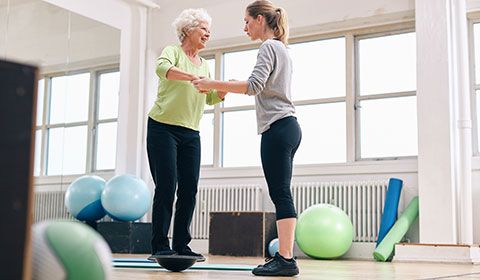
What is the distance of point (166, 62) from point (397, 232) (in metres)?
3.01

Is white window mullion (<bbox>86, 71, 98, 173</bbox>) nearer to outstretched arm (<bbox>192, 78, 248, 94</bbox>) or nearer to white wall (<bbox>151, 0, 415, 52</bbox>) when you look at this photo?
white wall (<bbox>151, 0, 415, 52</bbox>)

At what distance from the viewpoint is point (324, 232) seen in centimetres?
523

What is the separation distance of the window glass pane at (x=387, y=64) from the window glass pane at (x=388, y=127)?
13 centimetres

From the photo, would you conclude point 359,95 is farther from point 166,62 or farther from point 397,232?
point 166,62

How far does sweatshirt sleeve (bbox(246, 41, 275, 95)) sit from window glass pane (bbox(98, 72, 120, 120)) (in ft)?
15.9

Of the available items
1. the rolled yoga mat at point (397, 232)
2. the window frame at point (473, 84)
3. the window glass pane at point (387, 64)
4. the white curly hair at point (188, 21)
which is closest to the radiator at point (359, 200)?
the rolled yoga mat at point (397, 232)

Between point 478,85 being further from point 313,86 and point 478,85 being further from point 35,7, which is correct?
point 35,7

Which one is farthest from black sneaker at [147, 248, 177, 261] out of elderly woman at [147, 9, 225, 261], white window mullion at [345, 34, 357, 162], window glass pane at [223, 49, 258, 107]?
window glass pane at [223, 49, 258, 107]

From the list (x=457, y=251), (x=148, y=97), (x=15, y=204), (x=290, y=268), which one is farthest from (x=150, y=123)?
(x=148, y=97)

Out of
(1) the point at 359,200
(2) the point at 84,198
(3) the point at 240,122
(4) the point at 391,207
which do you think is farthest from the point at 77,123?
Result: (4) the point at 391,207

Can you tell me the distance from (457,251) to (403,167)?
116cm

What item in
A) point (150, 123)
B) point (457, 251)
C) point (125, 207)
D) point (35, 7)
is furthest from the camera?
point (35, 7)

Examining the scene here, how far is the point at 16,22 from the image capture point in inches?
235

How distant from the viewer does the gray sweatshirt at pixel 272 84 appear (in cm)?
263
